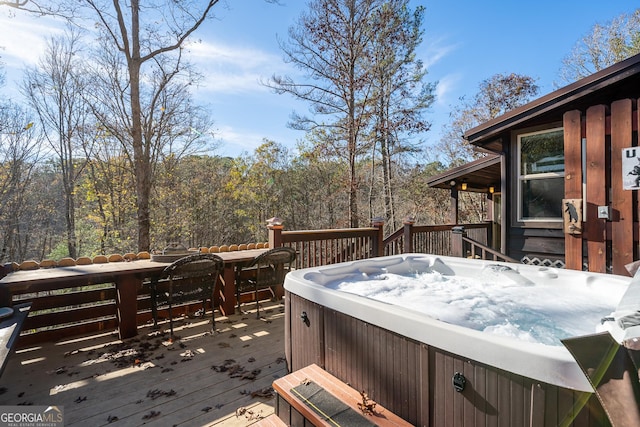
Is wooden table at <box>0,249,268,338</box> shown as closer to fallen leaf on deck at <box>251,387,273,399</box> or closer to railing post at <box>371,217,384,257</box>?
fallen leaf on deck at <box>251,387,273,399</box>

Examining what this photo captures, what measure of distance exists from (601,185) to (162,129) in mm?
8413

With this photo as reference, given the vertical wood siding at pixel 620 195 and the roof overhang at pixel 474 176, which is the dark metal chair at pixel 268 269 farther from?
the roof overhang at pixel 474 176

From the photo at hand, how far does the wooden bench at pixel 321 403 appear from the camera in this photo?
150cm

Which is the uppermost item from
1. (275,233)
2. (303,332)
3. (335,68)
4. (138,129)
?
(335,68)

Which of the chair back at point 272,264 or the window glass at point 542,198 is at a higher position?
the window glass at point 542,198

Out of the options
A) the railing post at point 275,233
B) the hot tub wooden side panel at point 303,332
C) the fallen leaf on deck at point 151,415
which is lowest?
the fallen leaf on deck at point 151,415

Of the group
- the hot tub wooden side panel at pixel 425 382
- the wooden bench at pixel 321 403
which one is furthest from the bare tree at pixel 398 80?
the wooden bench at pixel 321 403

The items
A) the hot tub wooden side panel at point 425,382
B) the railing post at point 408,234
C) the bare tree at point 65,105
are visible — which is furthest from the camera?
the bare tree at point 65,105

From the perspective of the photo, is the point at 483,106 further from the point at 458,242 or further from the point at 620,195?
the point at 620,195

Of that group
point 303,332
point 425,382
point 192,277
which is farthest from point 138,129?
point 425,382

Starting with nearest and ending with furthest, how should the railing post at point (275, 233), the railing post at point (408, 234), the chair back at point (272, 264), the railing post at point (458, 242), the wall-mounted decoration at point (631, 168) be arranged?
1. the wall-mounted decoration at point (631, 168)
2. the chair back at point (272, 264)
3. the railing post at point (275, 233)
4. the railing post at point (458, 242)
5. the railing post at point (408, 234)

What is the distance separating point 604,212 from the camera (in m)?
3.28

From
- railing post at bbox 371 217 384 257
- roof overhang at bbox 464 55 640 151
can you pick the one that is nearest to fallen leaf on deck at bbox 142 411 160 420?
railing post at bbox 371 217 384 257

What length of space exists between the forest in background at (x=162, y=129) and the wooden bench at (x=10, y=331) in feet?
13.0
